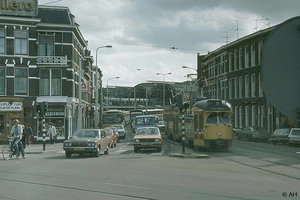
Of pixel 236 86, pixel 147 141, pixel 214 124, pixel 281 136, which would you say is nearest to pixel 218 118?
pixel 214 124

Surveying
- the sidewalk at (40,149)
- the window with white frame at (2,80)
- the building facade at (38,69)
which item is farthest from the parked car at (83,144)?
the window with white frame at (2,80)

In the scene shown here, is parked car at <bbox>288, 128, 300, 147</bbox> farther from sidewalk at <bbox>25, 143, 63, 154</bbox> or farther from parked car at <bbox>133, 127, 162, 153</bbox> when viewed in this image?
sidewalk at <bbox>25, 143, 63, 154</bbox>

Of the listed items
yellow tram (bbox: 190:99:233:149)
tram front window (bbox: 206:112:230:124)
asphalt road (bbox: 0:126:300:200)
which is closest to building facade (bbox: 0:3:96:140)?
yellow tram (bbox: 190:99:233:149)

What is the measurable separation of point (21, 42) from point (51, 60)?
312 cm

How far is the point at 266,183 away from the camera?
41.8ft

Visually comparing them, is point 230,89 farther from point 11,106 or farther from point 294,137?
point 11,106

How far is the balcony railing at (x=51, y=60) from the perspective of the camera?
43719 millimetres

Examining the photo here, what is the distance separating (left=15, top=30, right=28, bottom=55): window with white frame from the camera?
42938 millimetres

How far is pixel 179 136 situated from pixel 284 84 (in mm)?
36180

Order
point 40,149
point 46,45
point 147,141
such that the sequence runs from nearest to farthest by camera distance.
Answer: point 147,141 → point 40,149 → point 46,45

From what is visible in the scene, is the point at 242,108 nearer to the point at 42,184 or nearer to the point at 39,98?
the point at 39,98

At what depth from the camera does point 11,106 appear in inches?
1678

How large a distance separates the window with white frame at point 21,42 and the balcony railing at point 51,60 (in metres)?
1.41

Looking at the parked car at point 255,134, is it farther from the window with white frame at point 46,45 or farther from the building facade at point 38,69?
the window with white frame at point 46,45
